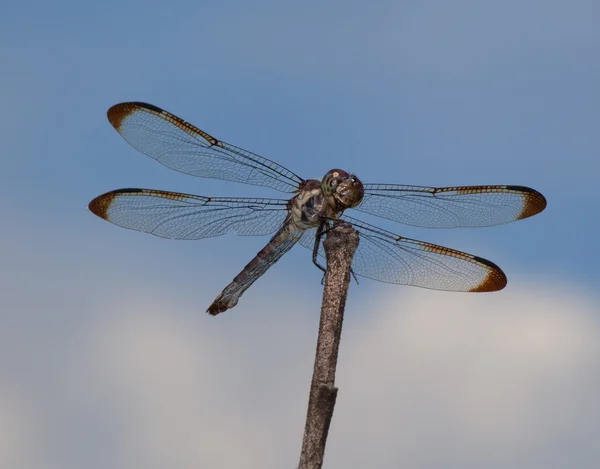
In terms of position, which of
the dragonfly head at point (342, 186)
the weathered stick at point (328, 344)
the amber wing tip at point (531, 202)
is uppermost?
the amber wing tip at point (531, 202)

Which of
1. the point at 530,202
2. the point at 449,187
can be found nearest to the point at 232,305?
the point at 449,187

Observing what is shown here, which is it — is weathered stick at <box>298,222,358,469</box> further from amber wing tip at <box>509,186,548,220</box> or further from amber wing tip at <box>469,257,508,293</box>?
amber wing tip at <box>509,186,548,220</box>

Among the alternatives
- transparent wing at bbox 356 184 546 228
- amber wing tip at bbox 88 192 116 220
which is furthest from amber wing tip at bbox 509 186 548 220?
amber wing tip at bbox 88 192 116 220

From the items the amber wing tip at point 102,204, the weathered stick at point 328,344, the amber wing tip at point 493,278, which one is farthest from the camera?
the amber wing tip at point 102,204

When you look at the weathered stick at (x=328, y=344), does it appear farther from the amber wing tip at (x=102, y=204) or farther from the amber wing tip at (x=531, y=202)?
the amber wing tip at (x=102, y=204)

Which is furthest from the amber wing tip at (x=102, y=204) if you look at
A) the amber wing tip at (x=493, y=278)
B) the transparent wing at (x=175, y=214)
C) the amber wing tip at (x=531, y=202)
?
the amber wing tip at (x=531, y=202)

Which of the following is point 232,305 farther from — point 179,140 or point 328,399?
point 328,399

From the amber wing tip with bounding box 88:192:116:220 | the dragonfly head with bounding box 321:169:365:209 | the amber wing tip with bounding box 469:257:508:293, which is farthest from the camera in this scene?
the amber wing tip with bounding box 88:192:116:220
